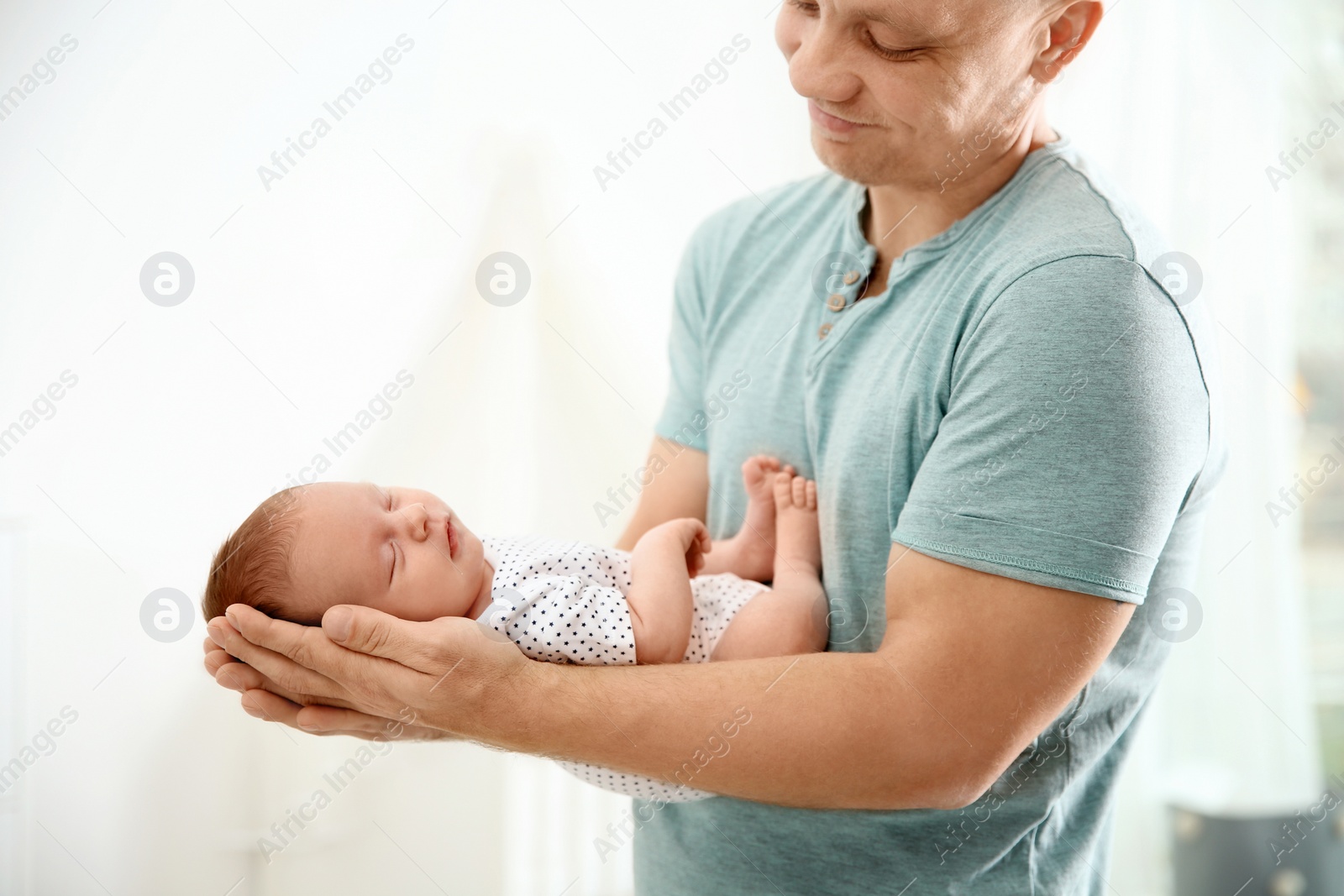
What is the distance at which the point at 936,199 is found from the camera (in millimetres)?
1003

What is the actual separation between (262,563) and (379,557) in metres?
0.12

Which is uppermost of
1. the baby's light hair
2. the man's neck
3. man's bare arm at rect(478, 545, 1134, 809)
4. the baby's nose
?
the baby's light hair

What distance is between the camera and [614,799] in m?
1.99

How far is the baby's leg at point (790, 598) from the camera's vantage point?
3.31ft

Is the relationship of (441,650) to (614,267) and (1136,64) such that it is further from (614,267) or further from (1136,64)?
(1136,64)

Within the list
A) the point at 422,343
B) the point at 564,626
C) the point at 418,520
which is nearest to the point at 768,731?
the point at 564,626

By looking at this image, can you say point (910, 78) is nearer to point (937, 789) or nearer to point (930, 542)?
point (930, 542)

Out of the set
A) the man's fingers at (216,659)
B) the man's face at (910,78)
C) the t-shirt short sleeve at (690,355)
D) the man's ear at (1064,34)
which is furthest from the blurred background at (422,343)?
the man's ear at (1064,34)

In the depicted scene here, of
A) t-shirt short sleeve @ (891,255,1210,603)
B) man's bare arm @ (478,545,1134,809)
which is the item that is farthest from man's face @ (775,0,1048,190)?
man's bare arm @ (478,545,1134,809)

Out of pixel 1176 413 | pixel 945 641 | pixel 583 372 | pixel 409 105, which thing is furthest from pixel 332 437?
pixel 1176 413

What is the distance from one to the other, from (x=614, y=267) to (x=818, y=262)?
966mm

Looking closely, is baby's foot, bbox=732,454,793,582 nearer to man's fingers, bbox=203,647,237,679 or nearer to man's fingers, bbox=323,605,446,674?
man's fingers, bbox=323,605,446,674

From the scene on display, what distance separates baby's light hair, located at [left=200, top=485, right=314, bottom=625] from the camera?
39.6 inches

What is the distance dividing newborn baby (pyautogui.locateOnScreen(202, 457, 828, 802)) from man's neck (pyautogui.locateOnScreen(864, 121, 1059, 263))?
301mm
